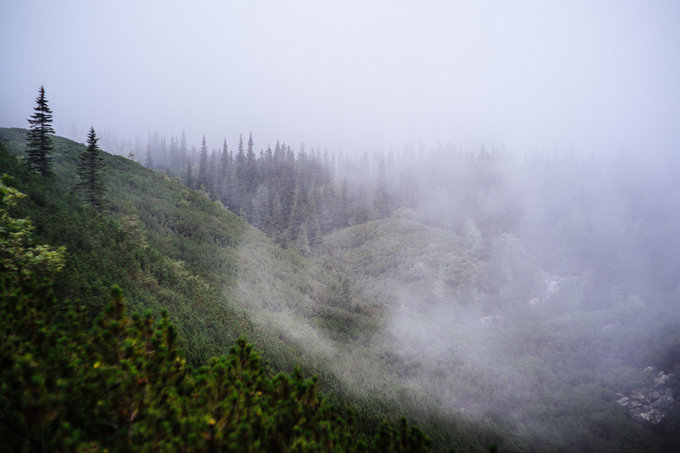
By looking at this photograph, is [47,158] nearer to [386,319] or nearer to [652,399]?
[386,319]

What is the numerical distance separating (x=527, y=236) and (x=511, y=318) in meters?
20.9

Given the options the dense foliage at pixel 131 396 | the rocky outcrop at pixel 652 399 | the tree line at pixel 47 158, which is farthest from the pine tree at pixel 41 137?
the rocky outcrop at pixel 652 399

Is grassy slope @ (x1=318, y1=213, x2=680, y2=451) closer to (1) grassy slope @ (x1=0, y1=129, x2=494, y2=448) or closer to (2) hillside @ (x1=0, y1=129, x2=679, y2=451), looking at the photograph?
(2) hillside @ (x1=0, y1=129, x2=679, y2=451)

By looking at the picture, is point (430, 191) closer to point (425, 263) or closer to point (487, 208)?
point (487, 208)

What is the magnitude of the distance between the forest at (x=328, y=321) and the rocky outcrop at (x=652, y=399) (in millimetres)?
103

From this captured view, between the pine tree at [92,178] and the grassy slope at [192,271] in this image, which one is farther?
the pine tree at [92,178]

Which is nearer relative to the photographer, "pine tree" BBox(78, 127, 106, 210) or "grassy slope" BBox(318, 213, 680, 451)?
"grassy slope" BBox(318, 213, 680, 451)

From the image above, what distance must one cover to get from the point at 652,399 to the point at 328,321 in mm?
17767

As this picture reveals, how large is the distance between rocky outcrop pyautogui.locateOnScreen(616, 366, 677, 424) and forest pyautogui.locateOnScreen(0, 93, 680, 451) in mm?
103

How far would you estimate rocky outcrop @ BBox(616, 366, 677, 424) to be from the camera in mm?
12992

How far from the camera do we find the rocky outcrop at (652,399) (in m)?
13.0

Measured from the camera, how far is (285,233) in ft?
160

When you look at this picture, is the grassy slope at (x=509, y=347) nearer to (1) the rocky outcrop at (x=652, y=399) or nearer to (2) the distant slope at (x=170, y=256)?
(1) the rocky outcrop at (x=652, y=399)

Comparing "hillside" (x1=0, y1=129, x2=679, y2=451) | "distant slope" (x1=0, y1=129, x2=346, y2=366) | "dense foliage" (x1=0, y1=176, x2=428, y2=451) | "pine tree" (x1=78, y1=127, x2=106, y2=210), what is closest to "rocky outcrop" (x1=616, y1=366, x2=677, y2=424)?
"hillside" (x1=0, y1=129, x2=679, y2=451)
